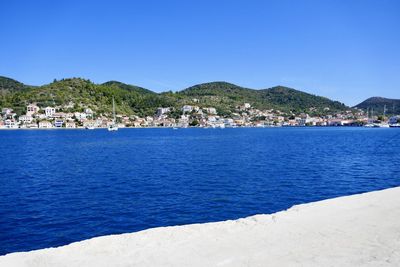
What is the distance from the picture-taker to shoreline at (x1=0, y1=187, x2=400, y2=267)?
277 inches

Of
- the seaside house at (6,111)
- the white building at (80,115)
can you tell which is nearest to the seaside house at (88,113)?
the white building at (80,115)

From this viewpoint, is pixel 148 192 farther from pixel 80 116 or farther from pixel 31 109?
pixel 31 109

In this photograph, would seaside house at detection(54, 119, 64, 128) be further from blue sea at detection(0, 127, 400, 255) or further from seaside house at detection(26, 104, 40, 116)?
blue sea at detection(0, 127, 400, 255)

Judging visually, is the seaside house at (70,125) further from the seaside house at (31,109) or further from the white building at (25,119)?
the seaside house at (31,109)

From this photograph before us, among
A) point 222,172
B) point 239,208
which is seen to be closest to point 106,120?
point 222,172

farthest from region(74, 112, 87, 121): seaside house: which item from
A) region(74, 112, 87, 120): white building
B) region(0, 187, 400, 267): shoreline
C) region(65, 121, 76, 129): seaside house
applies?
region(0, 187, 400, 267): shoreline

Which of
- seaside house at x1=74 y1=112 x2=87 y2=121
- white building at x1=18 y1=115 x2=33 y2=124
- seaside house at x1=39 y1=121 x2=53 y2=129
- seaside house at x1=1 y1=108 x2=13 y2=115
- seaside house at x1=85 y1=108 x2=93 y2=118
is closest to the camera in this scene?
seaside house at x1=39 y1=121 x2=53 y2=129

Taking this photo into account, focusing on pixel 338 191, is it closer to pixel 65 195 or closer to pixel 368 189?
pixel 368 189

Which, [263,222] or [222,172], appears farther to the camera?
[222,172]

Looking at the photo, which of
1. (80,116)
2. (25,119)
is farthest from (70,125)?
(25,119)

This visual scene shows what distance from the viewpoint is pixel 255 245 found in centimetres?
796

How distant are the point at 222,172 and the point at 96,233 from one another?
55.5 feet

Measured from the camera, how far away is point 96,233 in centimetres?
1282

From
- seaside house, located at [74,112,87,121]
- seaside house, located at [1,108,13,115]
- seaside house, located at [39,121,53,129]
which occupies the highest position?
seaside house, located at [1,108,13,115]
